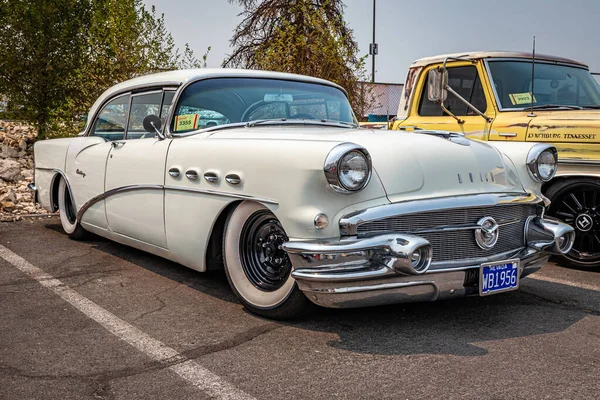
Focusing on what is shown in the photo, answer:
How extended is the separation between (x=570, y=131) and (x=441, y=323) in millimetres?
2344

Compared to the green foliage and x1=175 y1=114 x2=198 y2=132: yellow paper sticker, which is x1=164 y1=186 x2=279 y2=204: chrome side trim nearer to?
x1=175 y1=114 x2=198 y2=132: yellow paper sticker

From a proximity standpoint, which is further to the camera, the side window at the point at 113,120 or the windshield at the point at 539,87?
the windshield at the point at 539,87

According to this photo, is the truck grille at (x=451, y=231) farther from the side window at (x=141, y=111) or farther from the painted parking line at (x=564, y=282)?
the side window at (x=141, y=111)

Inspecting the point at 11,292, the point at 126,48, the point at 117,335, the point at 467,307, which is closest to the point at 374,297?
the point at 467,307

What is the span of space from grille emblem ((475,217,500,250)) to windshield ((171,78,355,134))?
5.15 ft

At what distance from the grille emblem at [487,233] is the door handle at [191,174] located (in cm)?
171

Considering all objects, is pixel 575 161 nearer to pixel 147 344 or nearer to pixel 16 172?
pixel 147 344

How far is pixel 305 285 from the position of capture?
3.36 meters

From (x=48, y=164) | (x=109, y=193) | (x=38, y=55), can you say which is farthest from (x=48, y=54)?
(x=109, y=193)

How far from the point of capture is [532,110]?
562 centimetres

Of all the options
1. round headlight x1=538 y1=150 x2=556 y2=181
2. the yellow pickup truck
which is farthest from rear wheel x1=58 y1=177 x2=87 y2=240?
round headlight x1=538 y1=150 x2=556 y2=181

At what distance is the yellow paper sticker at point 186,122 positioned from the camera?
4523 millimetres

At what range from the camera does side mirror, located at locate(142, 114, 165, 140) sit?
462cm

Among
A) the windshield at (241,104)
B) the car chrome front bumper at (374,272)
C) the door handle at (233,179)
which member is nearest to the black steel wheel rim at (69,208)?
the windshield at (241,104)
